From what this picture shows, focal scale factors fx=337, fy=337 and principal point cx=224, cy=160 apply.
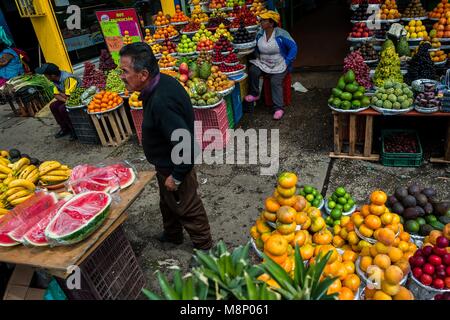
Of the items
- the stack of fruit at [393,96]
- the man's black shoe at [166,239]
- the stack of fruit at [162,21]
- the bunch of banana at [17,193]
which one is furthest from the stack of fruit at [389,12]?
the bunch of banana at [17,193]

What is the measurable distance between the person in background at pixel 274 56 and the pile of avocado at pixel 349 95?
62.8 inches

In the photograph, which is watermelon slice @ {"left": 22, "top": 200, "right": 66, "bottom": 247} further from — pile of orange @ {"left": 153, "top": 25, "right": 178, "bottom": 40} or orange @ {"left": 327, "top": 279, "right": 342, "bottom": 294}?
pile of orange @ {"left": 153, "top": 25, "right": 178, "bottom": 40}

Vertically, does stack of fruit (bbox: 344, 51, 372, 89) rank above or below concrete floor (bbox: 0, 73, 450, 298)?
above

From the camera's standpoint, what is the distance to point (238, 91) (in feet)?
21.5

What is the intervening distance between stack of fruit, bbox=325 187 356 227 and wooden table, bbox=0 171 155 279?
1960mm

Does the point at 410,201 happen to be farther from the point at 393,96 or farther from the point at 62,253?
the point at 62,253

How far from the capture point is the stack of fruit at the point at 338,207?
3.26 metres

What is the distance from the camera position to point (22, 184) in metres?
3.25

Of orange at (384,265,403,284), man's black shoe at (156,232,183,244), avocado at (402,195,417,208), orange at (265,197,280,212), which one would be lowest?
man's black shoe at (156,232,183,244)

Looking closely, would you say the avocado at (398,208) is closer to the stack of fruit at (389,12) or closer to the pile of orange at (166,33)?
the stack of fruit at (389,12)

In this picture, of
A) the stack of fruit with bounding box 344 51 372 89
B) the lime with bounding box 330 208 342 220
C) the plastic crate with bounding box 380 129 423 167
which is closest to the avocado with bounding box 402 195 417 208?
the lime with bounding box 330 208 342 220

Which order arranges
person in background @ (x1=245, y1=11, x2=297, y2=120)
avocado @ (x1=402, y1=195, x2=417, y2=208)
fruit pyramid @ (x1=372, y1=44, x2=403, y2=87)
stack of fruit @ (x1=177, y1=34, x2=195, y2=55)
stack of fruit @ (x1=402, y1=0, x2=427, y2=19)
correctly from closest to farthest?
avocado @ (x1=402, y1=195, x2=417, y2=208) → fruit pyramid @ (x1=372, y1=44, x2=403, y2=87) → person in background @ (x1=245, y1=11, x2=297, y2=120) → stack of fruit @ (x1=402, y1=0, x2=427, y2=19) → stack of fruit @ (x1=177, y1=34, x2=195, y2=55)

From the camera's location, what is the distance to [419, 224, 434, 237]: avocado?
2.90 metres
